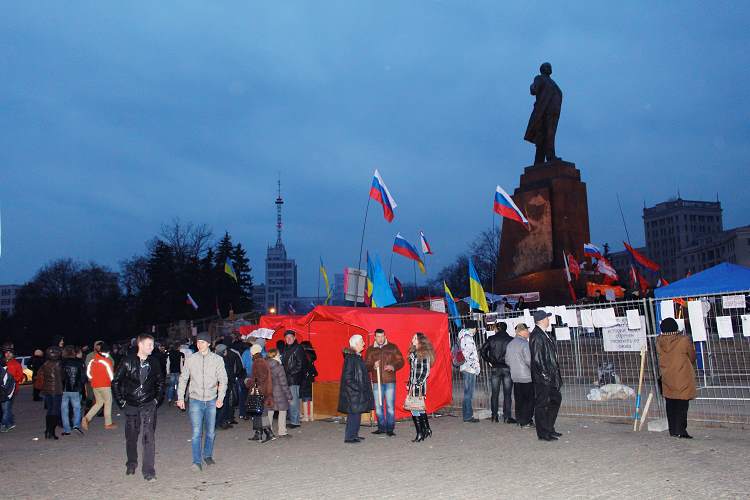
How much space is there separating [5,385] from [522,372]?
9499 millimetres

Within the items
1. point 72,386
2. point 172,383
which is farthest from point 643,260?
point 72,386

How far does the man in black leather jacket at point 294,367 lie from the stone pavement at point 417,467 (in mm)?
965

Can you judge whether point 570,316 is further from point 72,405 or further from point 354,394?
point 72,405

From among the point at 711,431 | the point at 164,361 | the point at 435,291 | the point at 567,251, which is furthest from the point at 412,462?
the point at 435,291

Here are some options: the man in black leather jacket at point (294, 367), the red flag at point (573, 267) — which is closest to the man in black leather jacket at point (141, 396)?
the man in black leather jacket at point (294, 367)

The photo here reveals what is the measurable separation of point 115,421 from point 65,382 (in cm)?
241

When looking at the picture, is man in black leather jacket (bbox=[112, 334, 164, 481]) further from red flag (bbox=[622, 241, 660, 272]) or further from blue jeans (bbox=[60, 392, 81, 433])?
red flag (bbox=[622, 241, 660, 272])

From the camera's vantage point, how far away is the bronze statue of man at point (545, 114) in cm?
2605

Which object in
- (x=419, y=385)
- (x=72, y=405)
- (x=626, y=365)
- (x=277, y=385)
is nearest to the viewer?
(x=419, y=385)

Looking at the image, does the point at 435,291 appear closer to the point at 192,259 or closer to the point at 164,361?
the point at 192,259

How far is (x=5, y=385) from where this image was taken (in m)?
12.7

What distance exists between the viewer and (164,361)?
16.9 meters

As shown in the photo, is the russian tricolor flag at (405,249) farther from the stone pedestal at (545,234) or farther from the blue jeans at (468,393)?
the blue jeans at (468,393)

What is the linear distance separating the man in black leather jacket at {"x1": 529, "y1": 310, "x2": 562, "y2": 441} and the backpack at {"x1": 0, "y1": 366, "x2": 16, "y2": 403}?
9.69 meters
